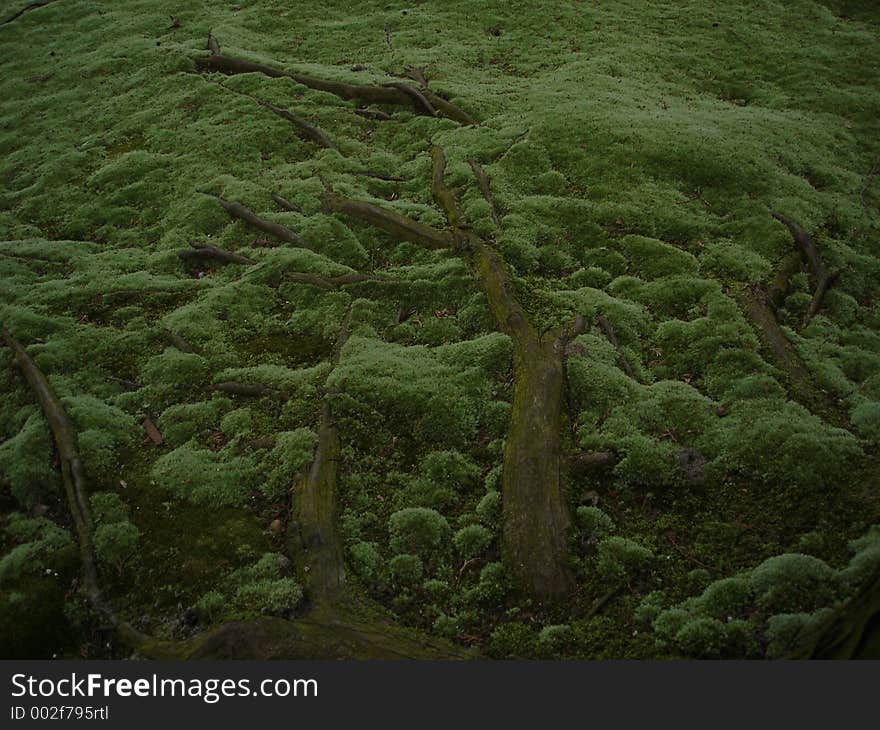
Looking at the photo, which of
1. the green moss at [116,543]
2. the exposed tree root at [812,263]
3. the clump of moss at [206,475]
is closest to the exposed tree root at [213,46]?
the clump of moss at [206,475]

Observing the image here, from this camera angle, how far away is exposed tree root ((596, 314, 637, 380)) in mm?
11828

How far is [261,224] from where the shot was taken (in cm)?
1636

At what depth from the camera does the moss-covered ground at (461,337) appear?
28.4ft

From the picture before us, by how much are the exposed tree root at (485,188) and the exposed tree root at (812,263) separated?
6.63 meters

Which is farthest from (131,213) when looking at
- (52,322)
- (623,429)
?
(623,429)

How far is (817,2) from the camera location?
92.7ft

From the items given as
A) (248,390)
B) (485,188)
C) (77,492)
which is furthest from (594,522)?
(485,188)

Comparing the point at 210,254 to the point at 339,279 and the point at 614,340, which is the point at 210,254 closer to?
the point at 339,279

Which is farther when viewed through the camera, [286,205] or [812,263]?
[286,205]

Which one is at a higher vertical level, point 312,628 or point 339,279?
point 339,279

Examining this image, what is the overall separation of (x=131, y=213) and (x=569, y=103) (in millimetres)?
13541

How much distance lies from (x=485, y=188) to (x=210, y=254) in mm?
7073

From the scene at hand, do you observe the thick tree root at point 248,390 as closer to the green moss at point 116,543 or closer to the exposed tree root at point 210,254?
the green moss at point 116,543

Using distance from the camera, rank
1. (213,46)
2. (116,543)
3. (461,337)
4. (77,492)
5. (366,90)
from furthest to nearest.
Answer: (213,46)
(366,90)
(461,337)
(77,492)
(116,543)
